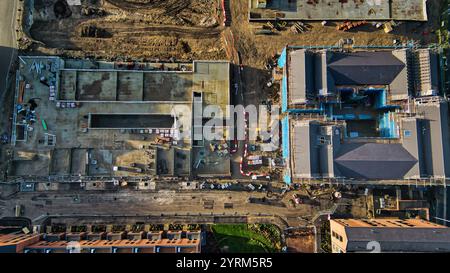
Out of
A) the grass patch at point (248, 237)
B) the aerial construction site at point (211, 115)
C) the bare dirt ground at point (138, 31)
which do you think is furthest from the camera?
the bare dirt ground at point (138, 31)

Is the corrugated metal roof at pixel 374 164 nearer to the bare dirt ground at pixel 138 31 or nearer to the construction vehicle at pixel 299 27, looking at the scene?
the construction vehicle at pixel 299 27

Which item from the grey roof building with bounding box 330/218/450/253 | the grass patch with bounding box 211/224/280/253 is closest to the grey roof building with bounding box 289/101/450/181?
the grey roof building with bounding box 330/218/450/253

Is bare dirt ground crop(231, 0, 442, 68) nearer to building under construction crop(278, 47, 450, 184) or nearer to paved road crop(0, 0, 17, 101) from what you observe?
building under construction crop(278, 47, 450, 184)

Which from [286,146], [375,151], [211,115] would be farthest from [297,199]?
[211,115]

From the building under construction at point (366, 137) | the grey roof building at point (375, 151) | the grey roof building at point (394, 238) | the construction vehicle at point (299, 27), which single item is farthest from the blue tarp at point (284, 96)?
the grey roof building at point (394, 238)

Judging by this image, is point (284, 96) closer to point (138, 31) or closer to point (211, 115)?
point (211, 115)
